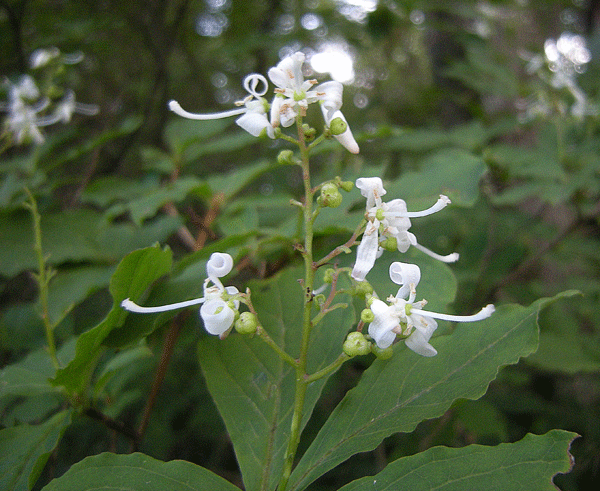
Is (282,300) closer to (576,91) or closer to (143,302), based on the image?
(143,302)

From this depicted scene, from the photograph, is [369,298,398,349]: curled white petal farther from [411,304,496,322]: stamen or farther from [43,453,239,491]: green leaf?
[43,453,239,491]: green leaf

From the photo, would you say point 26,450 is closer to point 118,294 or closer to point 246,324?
point 118,294

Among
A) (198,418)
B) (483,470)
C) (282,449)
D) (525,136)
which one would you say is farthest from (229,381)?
(525,136)

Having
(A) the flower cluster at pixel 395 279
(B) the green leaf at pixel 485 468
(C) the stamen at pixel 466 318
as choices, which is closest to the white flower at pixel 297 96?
(A) the flower cluster at pixel 395 279

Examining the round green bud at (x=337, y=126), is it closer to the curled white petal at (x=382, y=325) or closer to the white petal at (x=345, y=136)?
the white petal at (x=345, y=136)

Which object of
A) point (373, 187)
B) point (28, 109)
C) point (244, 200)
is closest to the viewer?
point (373, 187)

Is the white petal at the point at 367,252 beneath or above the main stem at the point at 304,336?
above

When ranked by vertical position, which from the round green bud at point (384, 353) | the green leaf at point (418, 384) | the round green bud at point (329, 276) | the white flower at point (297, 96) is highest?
the white flower at point (297, 96)

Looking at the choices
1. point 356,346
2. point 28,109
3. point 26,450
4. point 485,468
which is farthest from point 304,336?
point 28,109
